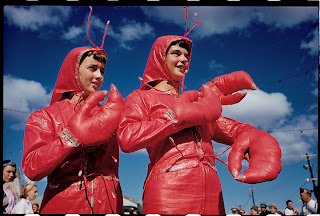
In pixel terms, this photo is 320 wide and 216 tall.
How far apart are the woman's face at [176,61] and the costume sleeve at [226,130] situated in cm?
55

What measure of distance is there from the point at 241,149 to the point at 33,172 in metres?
1.62

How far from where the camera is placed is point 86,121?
2.33m

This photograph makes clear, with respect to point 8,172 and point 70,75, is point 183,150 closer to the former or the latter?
point 70,75

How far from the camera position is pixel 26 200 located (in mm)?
4723

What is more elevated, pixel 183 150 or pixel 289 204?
pixel 289 204

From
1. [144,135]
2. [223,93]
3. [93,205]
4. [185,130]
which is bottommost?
[93,205]

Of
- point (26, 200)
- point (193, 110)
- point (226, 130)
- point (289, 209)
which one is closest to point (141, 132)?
point (193, 110)

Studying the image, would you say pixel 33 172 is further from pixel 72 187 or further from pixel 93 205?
pixel 93 205

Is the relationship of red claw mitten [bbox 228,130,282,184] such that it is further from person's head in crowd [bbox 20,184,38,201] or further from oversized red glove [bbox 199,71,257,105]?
person's head in crowd [bbox 20,184,38,201]

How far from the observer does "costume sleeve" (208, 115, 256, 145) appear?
2781mm

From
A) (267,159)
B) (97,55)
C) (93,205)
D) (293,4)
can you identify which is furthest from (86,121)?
(293,4)

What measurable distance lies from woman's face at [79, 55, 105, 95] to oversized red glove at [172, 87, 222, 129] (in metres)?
1.13

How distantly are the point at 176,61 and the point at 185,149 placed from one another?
2.88ft

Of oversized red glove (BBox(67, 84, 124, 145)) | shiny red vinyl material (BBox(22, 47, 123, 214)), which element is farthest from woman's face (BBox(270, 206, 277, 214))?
oversized red glove (BBox(67, 84, 124, 145))
